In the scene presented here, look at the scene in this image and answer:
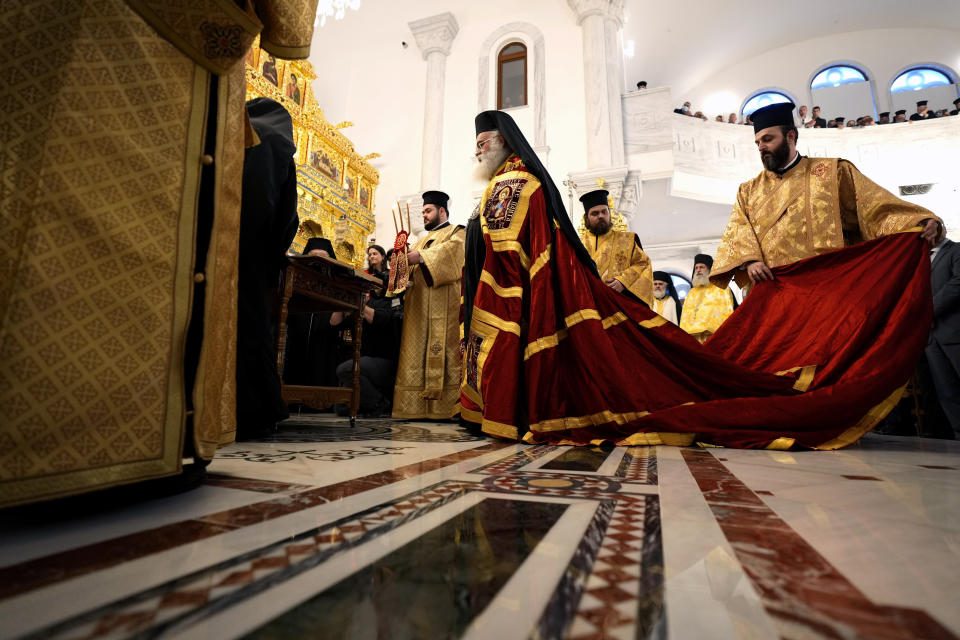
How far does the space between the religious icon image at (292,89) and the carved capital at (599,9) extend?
5392mm

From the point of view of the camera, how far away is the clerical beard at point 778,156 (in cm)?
311

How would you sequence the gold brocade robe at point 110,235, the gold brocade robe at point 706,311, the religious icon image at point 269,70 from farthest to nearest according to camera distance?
the religious icon image at point 269,70, the gold brocade robe at point 706,311, the gold brocade robe at point 110,235

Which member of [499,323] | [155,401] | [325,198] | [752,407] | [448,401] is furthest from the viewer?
[325,198]

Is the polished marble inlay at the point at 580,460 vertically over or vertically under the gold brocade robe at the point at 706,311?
under

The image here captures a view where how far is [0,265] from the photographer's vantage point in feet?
2.44

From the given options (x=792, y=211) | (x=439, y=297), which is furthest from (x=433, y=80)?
(x=792, y=211)

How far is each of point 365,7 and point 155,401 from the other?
12608mm

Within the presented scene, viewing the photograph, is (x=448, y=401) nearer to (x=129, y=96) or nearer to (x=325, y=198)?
(x=129, y=96)

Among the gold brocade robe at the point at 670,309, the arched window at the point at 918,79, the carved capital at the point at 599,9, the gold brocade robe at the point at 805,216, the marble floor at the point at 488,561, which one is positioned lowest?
the marble floor at the point at 488,561

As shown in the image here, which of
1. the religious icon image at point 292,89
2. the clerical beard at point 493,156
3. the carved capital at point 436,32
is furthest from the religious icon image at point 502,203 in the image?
the carved capital at point 436,32

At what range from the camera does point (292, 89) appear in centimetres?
807

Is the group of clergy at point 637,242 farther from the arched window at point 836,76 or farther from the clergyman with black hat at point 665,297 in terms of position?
the arched window at point 836,76

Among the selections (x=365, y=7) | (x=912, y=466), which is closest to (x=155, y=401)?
(x=912, y=466)

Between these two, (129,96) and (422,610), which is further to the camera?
(129,96)
